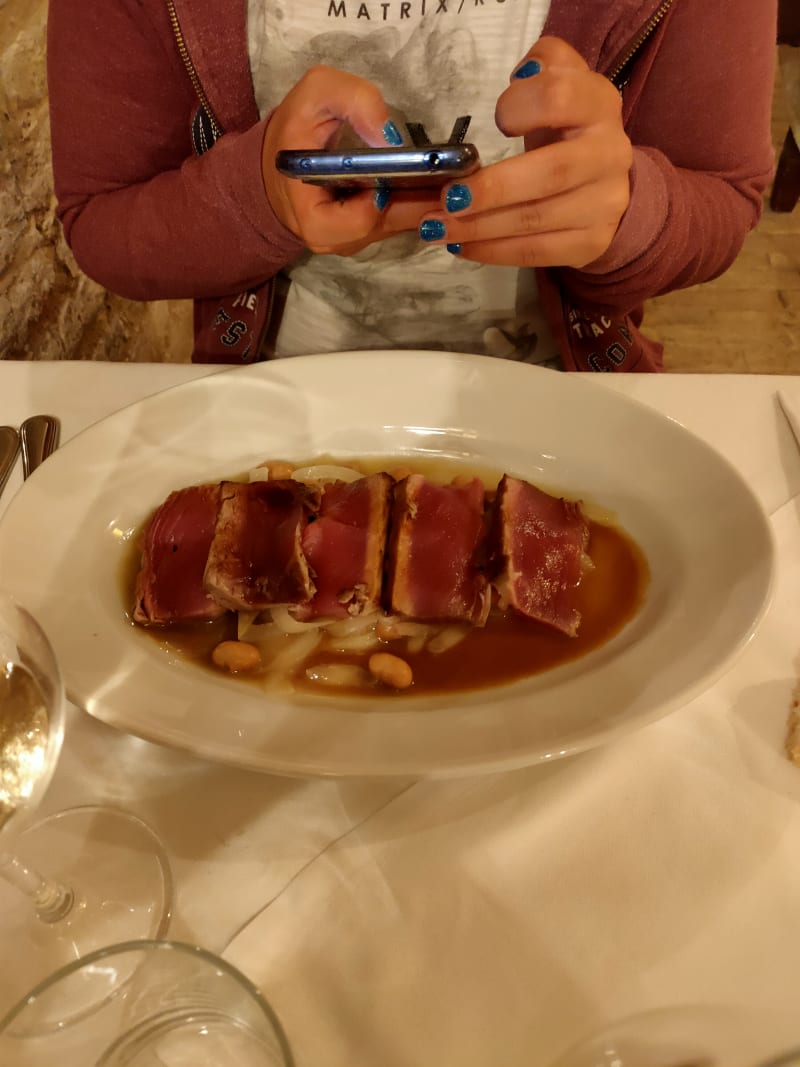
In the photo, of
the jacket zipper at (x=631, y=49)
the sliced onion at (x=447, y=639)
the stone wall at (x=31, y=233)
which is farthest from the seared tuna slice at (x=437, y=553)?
the stone wall at (x=31, y=233)

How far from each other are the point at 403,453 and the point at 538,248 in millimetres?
423

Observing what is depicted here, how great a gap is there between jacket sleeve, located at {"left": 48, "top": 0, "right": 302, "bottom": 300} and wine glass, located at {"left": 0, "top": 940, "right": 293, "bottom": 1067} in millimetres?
1207

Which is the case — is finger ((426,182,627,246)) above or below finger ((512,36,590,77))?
below

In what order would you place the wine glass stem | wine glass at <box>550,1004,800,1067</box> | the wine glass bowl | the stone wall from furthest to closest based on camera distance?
the stone wall → the wine glass stem → the wine glass bowl → wine glass at <box>550,1004,800,1067</box>

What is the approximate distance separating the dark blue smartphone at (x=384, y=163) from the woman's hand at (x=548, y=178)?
8 centimetres

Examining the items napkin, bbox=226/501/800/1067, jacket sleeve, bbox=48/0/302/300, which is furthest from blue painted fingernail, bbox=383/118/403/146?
napkin, bbox=226/501/800/1067

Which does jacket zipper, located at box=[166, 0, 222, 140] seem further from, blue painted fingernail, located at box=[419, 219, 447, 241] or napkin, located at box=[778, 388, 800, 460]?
napkin, located at box=[778, 388, 800, 460]

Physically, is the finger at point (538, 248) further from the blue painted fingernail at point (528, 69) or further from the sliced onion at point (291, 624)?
the sliced onion at point (291, 624)

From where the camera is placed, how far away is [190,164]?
4.86 ft

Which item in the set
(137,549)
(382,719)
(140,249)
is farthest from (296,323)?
(382,719)

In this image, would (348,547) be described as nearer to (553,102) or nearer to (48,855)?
(48,855)

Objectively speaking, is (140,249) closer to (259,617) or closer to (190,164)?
Answer: (190,164)

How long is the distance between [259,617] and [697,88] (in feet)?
4.23

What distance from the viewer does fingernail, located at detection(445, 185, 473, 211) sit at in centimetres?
105
